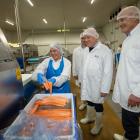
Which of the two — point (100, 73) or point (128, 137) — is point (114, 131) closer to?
point (128, 137)

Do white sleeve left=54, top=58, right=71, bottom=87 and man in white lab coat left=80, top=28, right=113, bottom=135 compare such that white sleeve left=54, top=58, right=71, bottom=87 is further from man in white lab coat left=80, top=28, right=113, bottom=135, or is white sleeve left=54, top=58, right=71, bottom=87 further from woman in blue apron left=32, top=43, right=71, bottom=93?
man in white lab coat left=80, top=28, right=113, bottom=135

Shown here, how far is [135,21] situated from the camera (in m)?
Answer: 1.54

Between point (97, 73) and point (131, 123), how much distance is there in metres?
0.74

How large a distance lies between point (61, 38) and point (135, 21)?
1087cm

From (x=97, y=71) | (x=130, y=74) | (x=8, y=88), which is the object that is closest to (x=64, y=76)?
(x=97, y=71)

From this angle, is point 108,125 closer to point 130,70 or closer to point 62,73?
point 62,73

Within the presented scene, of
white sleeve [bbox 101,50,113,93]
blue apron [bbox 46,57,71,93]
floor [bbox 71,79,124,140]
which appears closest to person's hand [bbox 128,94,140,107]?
white sleeve [bbox 101,50,113,93]

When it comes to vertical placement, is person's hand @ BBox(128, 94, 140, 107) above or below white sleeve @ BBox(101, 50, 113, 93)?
below

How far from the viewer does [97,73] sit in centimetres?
213

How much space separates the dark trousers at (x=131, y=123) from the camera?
159cm

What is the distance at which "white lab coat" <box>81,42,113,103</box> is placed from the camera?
2.06m

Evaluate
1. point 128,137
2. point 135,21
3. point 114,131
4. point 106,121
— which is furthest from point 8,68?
point 106,121

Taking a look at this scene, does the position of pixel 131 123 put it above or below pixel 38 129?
below

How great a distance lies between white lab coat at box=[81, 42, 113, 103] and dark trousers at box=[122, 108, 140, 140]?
494 mm
